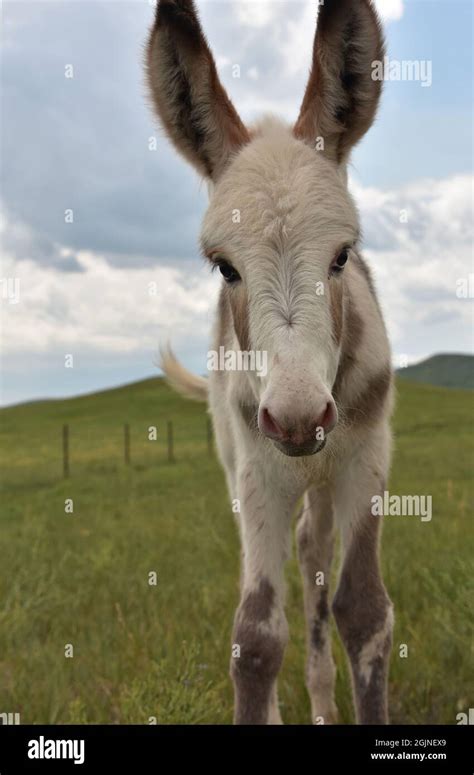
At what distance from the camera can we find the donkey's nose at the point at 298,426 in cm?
257

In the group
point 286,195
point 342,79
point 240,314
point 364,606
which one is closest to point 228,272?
point 240,314

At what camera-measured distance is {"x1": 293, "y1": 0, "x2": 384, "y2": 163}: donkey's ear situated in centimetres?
332

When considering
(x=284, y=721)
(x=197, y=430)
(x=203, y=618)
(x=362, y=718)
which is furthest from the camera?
(x=197, y=430)

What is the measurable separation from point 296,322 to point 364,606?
1.86 m

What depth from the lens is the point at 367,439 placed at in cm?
391

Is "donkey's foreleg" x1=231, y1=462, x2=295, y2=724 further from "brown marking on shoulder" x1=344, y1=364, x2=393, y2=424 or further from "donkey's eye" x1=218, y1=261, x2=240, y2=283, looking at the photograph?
"donkey's eye" x1=218, y1=261, x2=240, y2=283

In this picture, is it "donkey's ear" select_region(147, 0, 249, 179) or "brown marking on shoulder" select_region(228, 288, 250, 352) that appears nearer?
"brown marking on shoulder" select_region(228, 288, 250, 352)

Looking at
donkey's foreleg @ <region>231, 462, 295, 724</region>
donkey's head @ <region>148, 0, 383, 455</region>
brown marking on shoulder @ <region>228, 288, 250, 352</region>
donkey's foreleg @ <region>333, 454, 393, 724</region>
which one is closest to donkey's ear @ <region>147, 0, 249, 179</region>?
donkey's head @ <region>148, 0, 383, 455</region>

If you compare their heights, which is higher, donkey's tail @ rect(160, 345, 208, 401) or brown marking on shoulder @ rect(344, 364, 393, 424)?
donkey's tail @ rect(160, 345, 208, 401)

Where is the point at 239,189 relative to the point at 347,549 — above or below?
above

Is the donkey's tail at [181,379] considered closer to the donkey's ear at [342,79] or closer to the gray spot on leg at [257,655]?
the gray spot on leg at [257,655]
